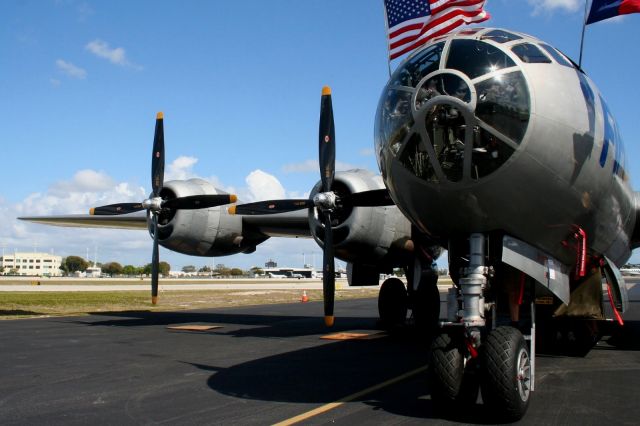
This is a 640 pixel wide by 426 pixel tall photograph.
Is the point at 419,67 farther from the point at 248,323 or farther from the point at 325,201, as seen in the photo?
the point at 248,323

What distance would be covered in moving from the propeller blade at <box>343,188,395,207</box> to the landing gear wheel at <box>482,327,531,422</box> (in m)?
6.05

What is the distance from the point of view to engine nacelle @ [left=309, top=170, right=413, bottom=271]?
1365cm

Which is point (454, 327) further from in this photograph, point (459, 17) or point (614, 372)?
point (459, 17)

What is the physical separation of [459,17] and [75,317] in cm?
1707

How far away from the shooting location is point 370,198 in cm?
1283

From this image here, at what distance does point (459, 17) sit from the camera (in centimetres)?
1077

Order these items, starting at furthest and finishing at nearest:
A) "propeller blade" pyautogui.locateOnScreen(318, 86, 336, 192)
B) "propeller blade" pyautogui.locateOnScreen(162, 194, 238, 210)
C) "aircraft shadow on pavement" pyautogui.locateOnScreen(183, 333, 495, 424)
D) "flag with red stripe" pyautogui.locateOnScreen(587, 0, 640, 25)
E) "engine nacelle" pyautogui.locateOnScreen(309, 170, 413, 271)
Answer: "propeller blade" pyautogui.locateOnScreen(162, 194, 238, 210), "engine nacelle" pyautogui.locateOnScreen(309, 170, 413, 271), "propeller blade" pyautogui.locateOnScreen(318, 86, 336, 192), "flag with red stripe" pyautogui.locateOnScreen(587, 0, 640, 25), "aircraft shadow on pavement" pyautogui.locateOnScreen(183, 333, 495, 424)

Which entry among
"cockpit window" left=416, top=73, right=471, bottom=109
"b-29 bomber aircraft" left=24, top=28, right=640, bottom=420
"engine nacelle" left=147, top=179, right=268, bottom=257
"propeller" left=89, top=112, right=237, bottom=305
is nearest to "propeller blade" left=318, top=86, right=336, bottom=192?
"propeller" left=89, top=112, right=237, bottom=305

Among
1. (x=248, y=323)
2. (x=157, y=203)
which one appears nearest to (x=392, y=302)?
(x=248, y=323)

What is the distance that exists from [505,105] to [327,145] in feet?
22.9

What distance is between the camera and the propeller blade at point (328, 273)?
39.7 ft

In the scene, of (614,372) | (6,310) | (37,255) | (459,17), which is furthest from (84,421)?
(37,255)

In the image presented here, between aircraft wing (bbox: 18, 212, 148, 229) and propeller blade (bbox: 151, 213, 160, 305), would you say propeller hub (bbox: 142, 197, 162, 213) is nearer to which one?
propeller blade (bbox: 151, 213, 160, 305)

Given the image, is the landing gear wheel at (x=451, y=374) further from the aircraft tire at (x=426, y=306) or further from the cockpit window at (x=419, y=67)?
the aircraft tire at (x=426, y=306)
